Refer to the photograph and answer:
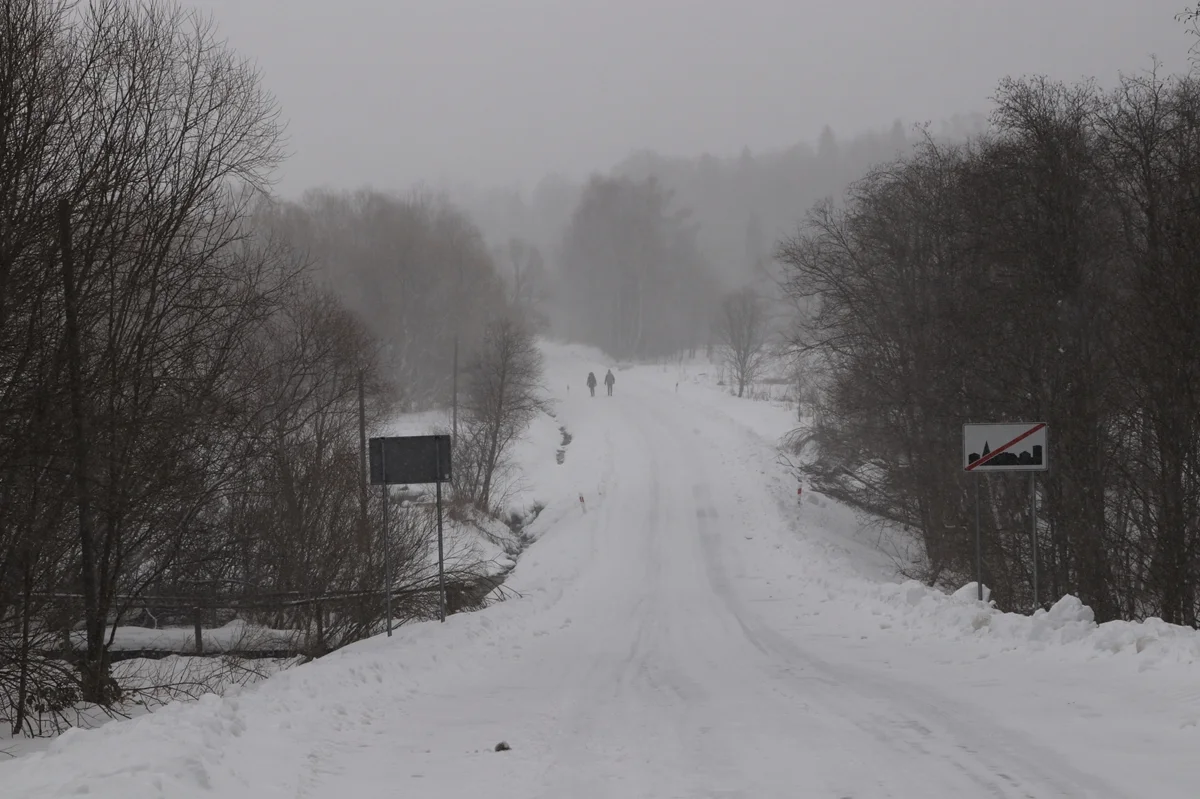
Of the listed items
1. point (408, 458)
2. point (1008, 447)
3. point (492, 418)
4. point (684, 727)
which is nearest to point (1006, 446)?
point (1008, 447)

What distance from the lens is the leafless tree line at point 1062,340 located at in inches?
690

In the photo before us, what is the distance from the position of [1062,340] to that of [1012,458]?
7523mm

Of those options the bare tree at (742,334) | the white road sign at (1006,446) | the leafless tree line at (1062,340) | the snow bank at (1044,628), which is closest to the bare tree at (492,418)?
the leafless tree line at (1062,340)

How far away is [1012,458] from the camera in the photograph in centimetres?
1480

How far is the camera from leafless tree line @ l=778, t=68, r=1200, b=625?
17516 mm

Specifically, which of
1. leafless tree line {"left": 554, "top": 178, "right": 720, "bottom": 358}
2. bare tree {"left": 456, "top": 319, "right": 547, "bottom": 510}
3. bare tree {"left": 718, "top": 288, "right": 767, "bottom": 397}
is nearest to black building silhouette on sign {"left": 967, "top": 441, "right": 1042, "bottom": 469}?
bare tree {"left": 456, "top": 319, "right": 547, "bottom": 510}

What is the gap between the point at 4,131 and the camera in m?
10.4

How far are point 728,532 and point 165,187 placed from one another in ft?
72.7

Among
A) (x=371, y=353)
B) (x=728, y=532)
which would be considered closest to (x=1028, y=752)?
(x=728, y=532)

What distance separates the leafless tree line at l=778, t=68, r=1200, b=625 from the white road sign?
Answer: 4340 millimetres

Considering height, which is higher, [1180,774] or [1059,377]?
[1059,377]

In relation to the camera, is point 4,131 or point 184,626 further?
point 184,626

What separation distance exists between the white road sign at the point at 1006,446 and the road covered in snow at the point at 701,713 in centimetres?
218

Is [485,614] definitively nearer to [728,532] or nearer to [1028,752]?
[1028,752]
